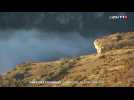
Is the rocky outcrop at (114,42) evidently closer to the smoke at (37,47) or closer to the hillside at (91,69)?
the hillside at (91,69)

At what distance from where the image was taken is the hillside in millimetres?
8344

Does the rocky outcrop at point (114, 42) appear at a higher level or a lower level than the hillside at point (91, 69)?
higher

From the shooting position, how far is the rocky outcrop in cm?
841

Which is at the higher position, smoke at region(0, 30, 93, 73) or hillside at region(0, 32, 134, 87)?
smoke at region(0, 30, 93, 73)

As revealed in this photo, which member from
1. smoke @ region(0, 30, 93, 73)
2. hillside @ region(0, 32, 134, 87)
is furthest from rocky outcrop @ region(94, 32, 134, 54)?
smoke @ region(0, 30, 93, 73)

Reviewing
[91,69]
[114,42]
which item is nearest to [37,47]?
[91,69]

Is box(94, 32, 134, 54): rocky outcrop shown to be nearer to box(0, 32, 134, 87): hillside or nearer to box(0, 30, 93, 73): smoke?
box(0, 32, 134, 87): hillside

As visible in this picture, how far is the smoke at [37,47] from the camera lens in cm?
838

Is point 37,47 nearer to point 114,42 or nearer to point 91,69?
point 91,69

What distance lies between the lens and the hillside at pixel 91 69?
8344 mm

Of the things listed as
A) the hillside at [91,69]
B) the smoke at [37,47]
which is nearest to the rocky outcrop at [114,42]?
the hillside at [91,69]
